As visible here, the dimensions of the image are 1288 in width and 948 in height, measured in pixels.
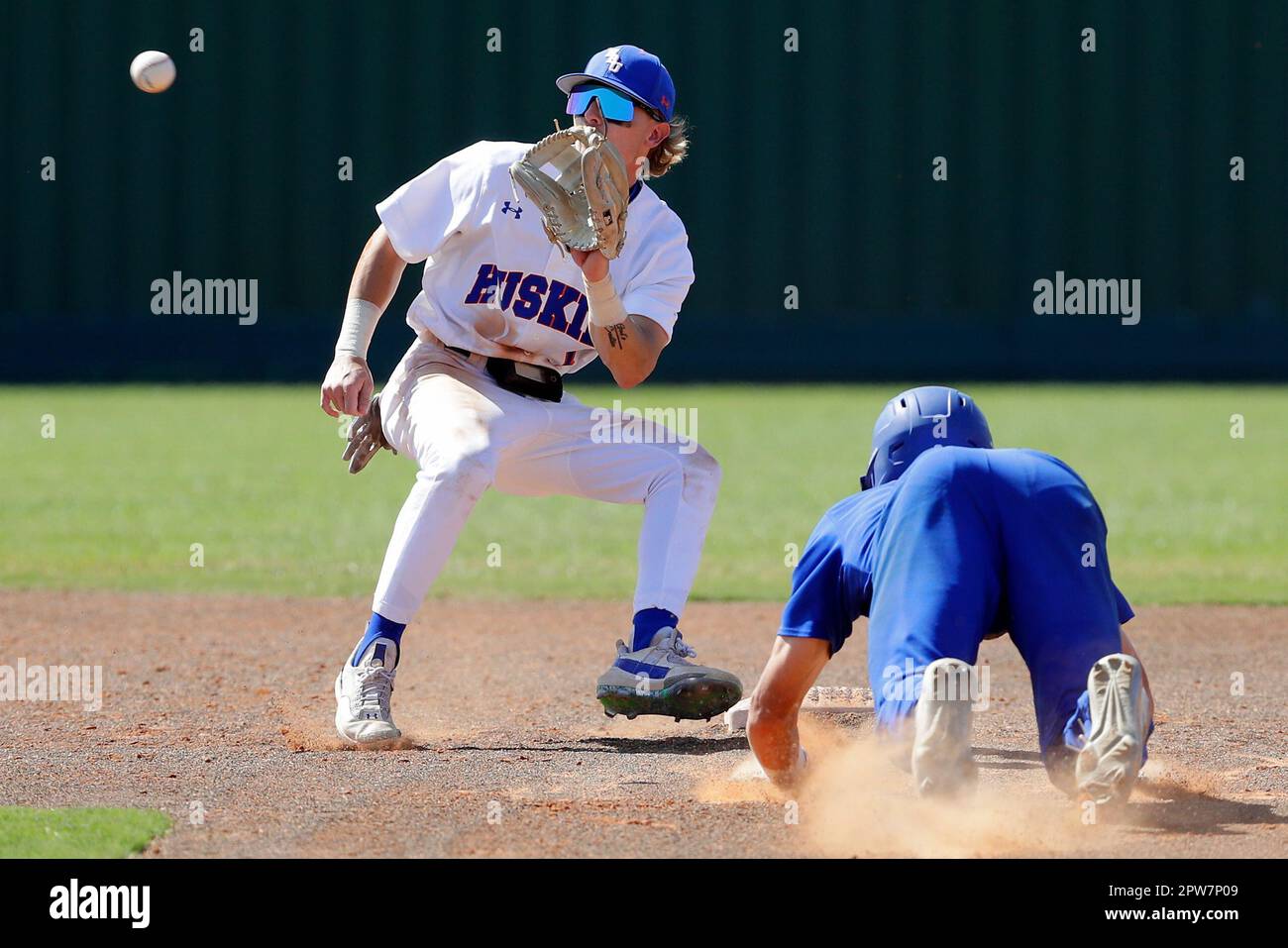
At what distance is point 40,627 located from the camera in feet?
21.3

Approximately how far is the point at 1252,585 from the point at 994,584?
190 inches

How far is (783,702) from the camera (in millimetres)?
3744

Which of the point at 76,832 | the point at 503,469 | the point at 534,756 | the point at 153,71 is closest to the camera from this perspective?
the point at 76,832

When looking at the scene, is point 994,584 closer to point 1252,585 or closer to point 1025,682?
point 1025,682

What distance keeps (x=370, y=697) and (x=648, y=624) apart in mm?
770

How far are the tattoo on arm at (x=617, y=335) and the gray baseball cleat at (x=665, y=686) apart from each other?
0.82 meters

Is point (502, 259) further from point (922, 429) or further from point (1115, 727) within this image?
point (1115, 727)

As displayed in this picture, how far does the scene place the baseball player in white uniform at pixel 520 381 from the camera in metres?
4.42

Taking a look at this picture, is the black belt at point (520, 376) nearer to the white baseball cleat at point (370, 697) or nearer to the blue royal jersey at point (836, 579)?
the white baseball cleat at point (370, 697)

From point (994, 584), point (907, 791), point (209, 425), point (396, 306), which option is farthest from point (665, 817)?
point (396, 306)

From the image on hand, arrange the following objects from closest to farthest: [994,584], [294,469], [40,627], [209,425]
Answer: [994,584] → [40,627] → [294,469] → [209,425]

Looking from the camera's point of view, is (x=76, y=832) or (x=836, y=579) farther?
(x=836, y=579)

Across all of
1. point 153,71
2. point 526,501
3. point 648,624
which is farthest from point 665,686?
point 526,501

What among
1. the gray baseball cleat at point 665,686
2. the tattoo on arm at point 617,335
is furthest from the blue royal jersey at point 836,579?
the tattoo on arm at point 617,335
